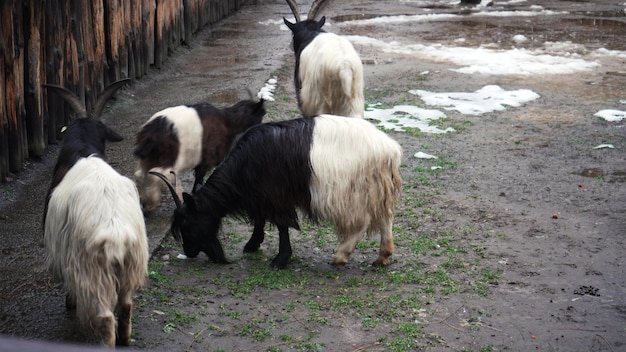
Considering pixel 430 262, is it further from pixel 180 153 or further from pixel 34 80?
pixel 34 80

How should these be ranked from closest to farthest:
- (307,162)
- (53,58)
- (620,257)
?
(307,162), (620,257), (53,58)

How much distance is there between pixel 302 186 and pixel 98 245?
6.00 ft

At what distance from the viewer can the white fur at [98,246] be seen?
4.17 m

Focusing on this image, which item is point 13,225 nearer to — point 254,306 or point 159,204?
point 159,204

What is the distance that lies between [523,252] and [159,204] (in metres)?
2.89

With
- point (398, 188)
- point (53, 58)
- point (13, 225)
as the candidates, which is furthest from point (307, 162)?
point (53, 58)

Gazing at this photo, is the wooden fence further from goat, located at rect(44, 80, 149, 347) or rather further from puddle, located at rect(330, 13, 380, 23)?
puddle, located at rect(330, 13, 380, 23)

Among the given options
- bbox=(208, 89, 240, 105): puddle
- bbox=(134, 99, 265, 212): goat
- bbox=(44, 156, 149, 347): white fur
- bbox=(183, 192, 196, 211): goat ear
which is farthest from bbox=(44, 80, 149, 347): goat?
bbox=(208, 89, 240, 105): puddle

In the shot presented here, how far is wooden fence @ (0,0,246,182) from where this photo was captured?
23.5ft

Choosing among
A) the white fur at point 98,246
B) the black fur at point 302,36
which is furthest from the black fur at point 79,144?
the black fur at point 302,36

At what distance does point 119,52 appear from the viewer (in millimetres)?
10258

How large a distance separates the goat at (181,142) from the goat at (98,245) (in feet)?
5.36

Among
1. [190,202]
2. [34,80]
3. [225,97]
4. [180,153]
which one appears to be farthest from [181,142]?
[225,97]

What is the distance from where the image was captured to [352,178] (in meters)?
5.62
